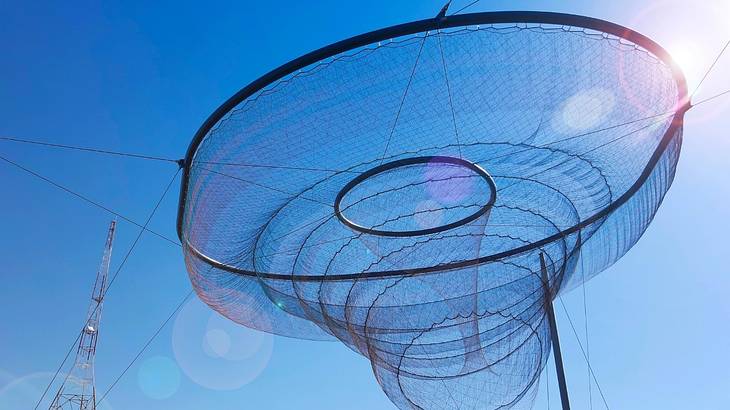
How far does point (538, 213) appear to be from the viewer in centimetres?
969

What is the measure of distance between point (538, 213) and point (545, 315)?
1.53 meters

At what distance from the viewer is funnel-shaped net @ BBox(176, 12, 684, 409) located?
22.0 feet

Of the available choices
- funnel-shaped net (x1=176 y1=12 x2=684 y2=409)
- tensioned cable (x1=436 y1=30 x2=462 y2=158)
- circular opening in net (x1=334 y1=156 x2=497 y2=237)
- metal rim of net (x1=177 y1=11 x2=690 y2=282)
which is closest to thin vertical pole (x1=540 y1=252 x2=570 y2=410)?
funnel-shaped net (x1=176 y1=12 x2=684 y2=409)

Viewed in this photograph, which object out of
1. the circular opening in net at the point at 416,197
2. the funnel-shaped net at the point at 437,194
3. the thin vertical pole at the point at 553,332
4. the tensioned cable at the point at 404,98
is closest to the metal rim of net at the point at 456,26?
the funnel-shaped net at the point at 437,194

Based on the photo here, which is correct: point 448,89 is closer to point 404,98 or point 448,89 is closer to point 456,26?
point 404,98

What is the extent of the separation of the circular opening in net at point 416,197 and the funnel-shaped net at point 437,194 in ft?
0.10

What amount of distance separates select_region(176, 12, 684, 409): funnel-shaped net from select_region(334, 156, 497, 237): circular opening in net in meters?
0.03

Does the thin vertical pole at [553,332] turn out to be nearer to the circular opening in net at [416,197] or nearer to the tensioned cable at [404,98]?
the circular opening in net at [416,197]

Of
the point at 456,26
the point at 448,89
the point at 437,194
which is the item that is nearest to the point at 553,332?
the point at 437,194

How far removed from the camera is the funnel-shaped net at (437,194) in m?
6.70

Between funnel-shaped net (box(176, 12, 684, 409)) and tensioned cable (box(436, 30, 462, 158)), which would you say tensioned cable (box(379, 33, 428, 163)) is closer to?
funnel-shaped net (box(176, 12, 684, 409))

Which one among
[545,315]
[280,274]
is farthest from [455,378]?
[280,274]

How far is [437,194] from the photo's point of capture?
374 inches

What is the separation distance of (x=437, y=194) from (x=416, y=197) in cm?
32
